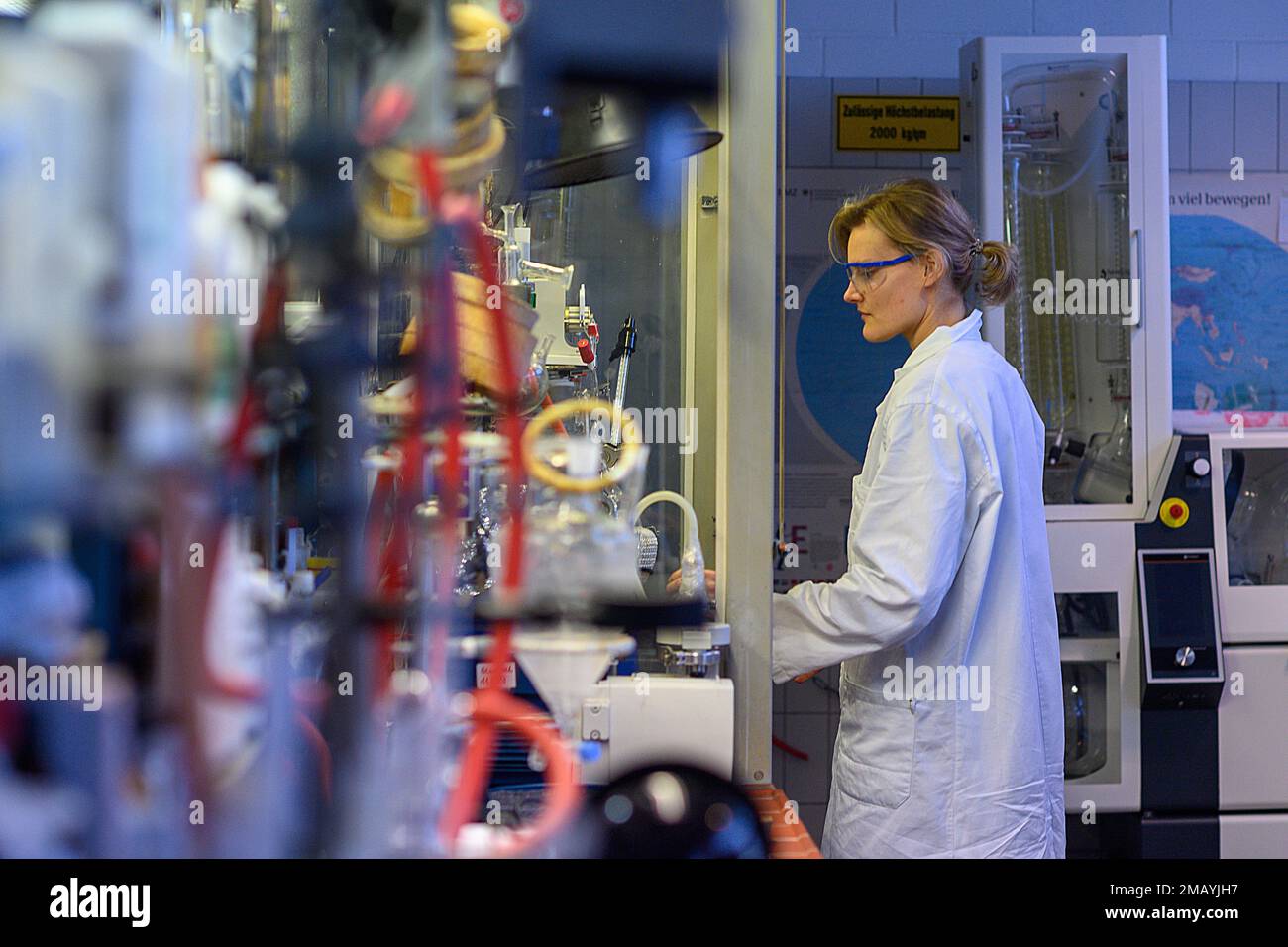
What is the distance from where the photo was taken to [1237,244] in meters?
3.04

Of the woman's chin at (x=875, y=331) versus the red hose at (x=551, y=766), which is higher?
the woman's chin at (x=875, y=331)

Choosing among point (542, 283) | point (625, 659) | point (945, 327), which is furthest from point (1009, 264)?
point (625, 659)

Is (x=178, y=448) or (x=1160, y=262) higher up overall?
(x=1160, y=262)

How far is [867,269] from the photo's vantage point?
1.79 metres

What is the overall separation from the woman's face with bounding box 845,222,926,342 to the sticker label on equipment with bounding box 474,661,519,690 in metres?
1.01

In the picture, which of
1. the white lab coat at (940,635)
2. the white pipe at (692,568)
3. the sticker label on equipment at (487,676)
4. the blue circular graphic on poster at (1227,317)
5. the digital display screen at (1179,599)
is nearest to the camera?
the sticker label on equipment at (487,676)

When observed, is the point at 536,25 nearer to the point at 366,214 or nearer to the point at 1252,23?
the point at 366,214

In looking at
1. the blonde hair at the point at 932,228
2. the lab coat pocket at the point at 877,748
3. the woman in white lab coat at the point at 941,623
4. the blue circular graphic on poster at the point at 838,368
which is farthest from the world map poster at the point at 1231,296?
the lab coat pocket at the point at 877,748

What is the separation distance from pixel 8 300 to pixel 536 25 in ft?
1.40

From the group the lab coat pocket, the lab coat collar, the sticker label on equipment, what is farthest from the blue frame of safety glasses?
the sticker label on equipment

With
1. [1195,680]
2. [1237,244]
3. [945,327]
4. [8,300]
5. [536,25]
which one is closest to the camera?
[8,300]

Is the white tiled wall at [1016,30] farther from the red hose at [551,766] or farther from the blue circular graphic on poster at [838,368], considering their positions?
the red hose at [551,766]

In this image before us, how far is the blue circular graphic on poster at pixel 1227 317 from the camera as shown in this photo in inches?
119

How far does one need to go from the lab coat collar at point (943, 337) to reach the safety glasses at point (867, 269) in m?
0.12
